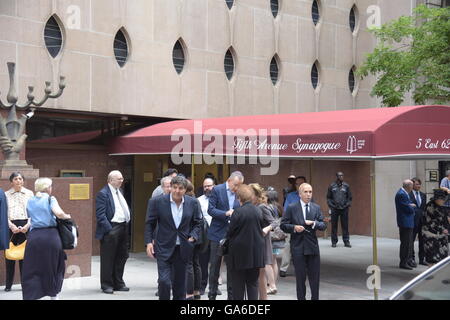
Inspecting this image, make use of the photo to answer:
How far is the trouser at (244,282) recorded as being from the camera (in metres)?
8.12

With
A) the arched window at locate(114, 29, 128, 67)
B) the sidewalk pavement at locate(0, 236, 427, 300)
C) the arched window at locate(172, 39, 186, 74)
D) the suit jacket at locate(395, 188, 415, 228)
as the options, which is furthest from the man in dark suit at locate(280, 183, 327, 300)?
the arched window at locate(172, 39, 186, 74)

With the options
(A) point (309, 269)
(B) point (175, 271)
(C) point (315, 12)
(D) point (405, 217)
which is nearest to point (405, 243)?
(D) point (405, 217)

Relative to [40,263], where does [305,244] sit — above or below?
above

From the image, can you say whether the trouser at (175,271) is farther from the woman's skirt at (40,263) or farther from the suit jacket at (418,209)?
the suit jacket at (418,209)

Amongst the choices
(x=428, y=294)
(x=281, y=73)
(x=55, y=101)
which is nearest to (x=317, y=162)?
(x=281, y=73)

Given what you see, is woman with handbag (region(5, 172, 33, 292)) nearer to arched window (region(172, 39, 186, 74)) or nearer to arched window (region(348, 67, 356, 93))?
arched window (region(172, 39, 186, 74))

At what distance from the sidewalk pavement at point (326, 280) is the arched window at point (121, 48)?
15.4 feet

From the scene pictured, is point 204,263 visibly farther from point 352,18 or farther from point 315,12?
point 352,18

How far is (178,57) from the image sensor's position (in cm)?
1684

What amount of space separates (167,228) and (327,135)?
13.2 feet

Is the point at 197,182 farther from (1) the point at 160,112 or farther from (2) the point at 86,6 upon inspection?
(2) the point at 86,6

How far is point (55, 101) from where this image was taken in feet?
47.3

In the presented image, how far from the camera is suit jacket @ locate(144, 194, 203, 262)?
27.1 ft

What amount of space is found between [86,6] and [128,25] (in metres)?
1.16
